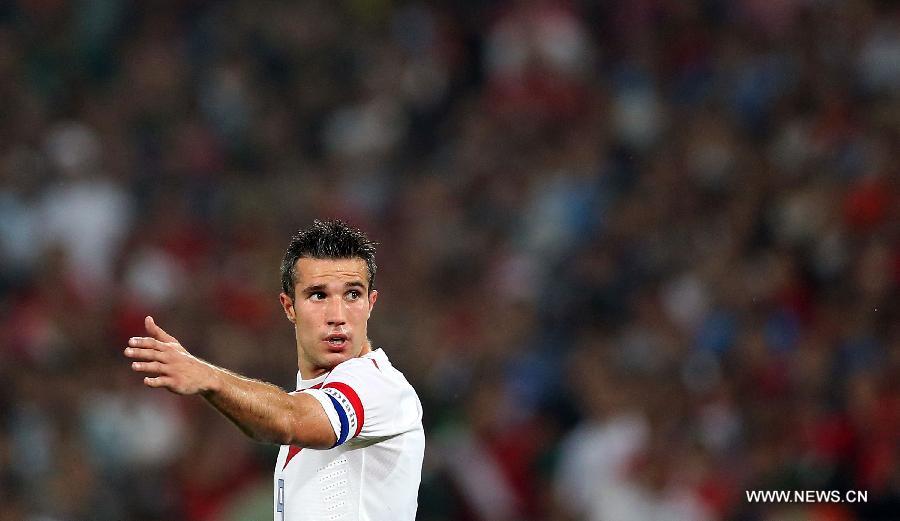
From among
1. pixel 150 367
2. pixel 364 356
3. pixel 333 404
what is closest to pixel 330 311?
pixel 364 356

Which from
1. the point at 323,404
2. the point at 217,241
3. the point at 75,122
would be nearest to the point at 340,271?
the point at 323,404

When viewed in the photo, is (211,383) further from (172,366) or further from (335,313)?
(335,313)

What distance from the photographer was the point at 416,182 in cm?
1037

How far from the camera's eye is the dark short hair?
419 cm

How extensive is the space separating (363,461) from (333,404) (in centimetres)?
28

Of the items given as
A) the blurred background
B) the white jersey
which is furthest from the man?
the blurred background

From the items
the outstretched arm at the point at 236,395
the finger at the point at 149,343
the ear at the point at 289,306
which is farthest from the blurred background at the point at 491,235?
the finger at the point at 149,343

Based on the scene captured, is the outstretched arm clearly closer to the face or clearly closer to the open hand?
the open hand

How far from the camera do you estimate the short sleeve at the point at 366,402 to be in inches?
148

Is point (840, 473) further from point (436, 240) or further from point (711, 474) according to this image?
point (436, 240)

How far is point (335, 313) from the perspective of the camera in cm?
410

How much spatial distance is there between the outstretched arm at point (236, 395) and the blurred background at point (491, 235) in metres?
3.58

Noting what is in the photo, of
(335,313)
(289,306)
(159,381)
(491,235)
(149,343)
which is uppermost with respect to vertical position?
(491,235)

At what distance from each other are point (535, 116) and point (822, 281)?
3019 millimetres
